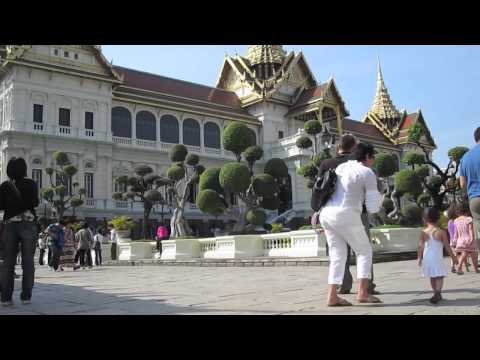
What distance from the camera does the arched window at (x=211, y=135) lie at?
132ft

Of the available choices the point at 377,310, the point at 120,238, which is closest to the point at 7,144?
the point at 120,238

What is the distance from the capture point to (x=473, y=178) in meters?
4.59

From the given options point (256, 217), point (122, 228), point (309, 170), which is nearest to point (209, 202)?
point (256, 217)

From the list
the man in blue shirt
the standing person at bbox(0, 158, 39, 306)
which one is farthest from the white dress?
the standing person at bbox(0, 158, 39, 306)

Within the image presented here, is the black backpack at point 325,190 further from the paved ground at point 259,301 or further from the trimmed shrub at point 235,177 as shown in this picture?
the trimmed shrub at point 235,177

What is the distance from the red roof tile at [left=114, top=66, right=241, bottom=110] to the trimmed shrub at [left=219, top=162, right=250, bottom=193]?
23.8m

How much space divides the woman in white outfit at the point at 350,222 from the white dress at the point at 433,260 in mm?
622

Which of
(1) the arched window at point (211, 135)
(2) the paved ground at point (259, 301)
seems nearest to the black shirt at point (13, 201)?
(2) the paved ground at point (259, 301)

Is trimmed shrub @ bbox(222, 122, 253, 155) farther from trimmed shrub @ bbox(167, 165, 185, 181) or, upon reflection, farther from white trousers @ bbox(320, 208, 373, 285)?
A: white trousers @ bbox(320, 208, 373, 285)

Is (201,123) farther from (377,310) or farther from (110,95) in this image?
(377,310)

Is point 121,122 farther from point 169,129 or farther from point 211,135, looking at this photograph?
point 211,135

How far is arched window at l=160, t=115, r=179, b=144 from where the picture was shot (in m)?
37.8
